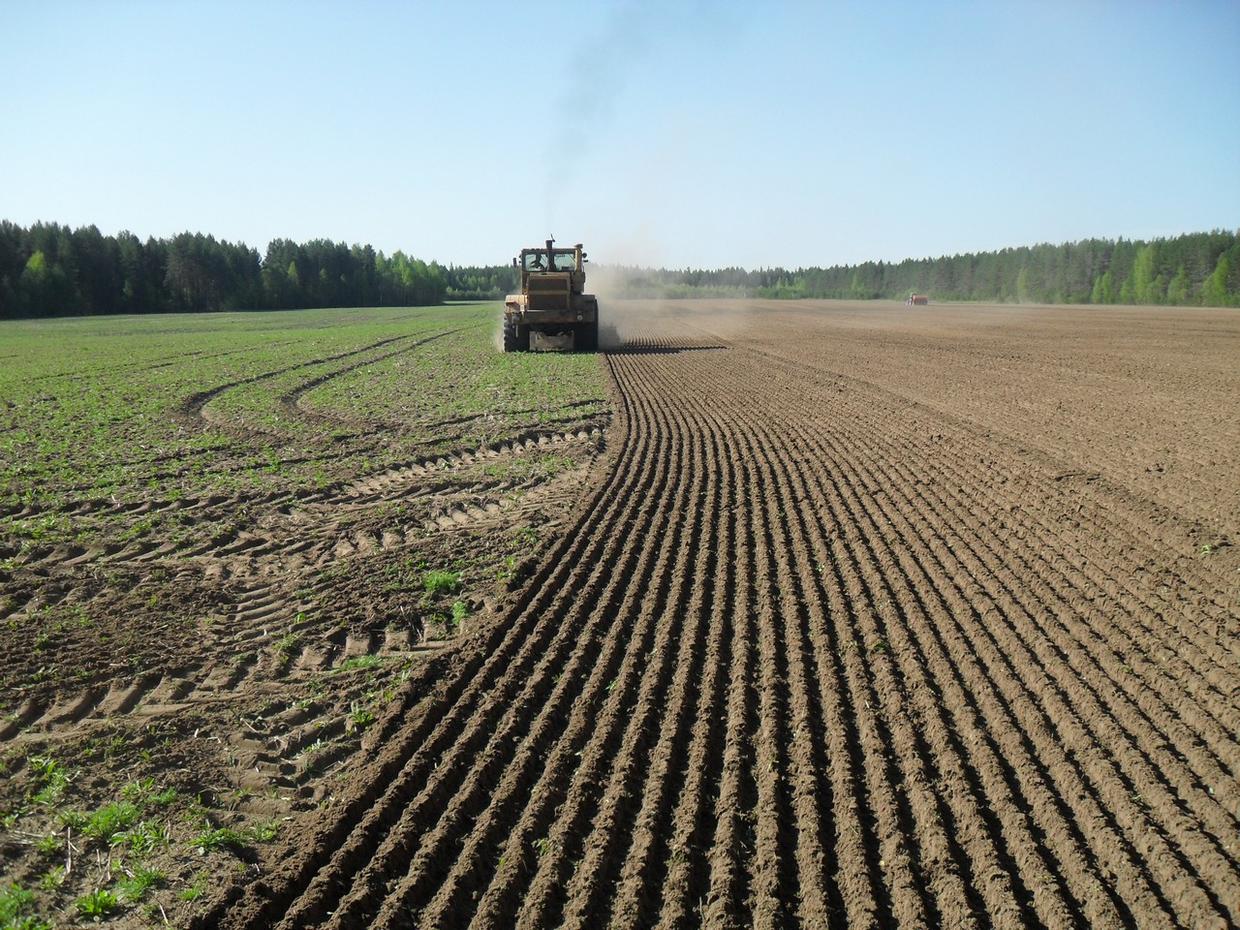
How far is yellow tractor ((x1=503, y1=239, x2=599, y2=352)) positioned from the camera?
92.7 feet

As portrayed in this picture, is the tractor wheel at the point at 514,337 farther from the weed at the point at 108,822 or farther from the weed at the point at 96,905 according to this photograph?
the weed at the point at 96,905

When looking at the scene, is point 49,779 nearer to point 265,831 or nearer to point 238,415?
point 265,831

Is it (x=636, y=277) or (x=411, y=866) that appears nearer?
(x=411, y=866)

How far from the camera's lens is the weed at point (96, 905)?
13.5 ft

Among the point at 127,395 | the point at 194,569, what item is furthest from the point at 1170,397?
the point at 127,395

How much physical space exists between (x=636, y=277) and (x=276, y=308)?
45.6 m

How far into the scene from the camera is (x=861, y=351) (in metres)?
34.0

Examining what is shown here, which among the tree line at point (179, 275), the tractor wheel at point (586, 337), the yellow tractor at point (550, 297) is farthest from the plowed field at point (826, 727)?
the tree line at point (179, 275)

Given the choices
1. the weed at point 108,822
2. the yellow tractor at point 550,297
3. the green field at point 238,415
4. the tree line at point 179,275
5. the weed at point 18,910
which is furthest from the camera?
the tree line at point 179,275

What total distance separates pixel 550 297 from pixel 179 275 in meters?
72.4

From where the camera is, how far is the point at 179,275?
3433 inches

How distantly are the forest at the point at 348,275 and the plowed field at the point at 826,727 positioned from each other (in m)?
47.5

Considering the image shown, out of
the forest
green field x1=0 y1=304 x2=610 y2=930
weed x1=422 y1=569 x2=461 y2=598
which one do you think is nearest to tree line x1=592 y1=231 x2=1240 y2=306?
the forest

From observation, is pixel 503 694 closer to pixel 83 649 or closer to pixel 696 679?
pixel 696 679
